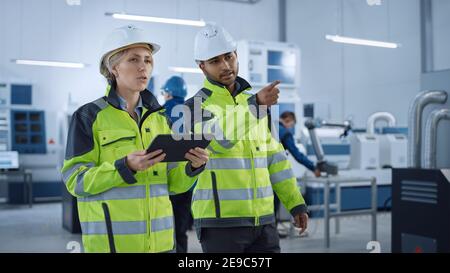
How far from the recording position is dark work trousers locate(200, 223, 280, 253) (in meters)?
1.72

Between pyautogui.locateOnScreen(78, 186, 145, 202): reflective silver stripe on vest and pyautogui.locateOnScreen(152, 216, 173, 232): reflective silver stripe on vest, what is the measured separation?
9 cm

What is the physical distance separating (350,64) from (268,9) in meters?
2.48

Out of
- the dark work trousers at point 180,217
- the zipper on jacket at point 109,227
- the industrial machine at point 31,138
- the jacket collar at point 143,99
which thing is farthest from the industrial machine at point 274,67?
the zipper on jacket at point 109,227

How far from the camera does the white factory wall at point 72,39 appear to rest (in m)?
8.95

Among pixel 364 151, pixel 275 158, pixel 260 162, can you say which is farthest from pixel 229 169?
pixel 364 151

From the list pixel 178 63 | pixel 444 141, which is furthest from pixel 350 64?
pixel 444 141

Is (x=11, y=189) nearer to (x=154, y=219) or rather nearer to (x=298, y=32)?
(x=298, y=32)

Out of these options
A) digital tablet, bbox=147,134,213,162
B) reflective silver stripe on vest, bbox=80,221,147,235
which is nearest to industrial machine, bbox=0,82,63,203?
reflective silver stripe on vest, bbox=80,221,147,235

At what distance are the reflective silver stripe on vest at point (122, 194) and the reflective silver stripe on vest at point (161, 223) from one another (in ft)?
0.30

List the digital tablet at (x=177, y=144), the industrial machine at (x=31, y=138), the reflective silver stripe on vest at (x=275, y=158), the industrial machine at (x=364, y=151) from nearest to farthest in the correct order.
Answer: the digital tablet at (x=177, y=144)
the reflective silver stripe on vest at (x=275, y=158)
the industrial machine at (x=364, y=151)
the industrial machine at (x=31, y=138)

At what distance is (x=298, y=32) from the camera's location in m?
10.9

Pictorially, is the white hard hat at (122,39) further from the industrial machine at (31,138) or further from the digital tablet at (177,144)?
the industrial machine at (31,138)

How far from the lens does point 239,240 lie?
1728 mm

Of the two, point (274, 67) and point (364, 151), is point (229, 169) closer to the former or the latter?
point (364, 151)
